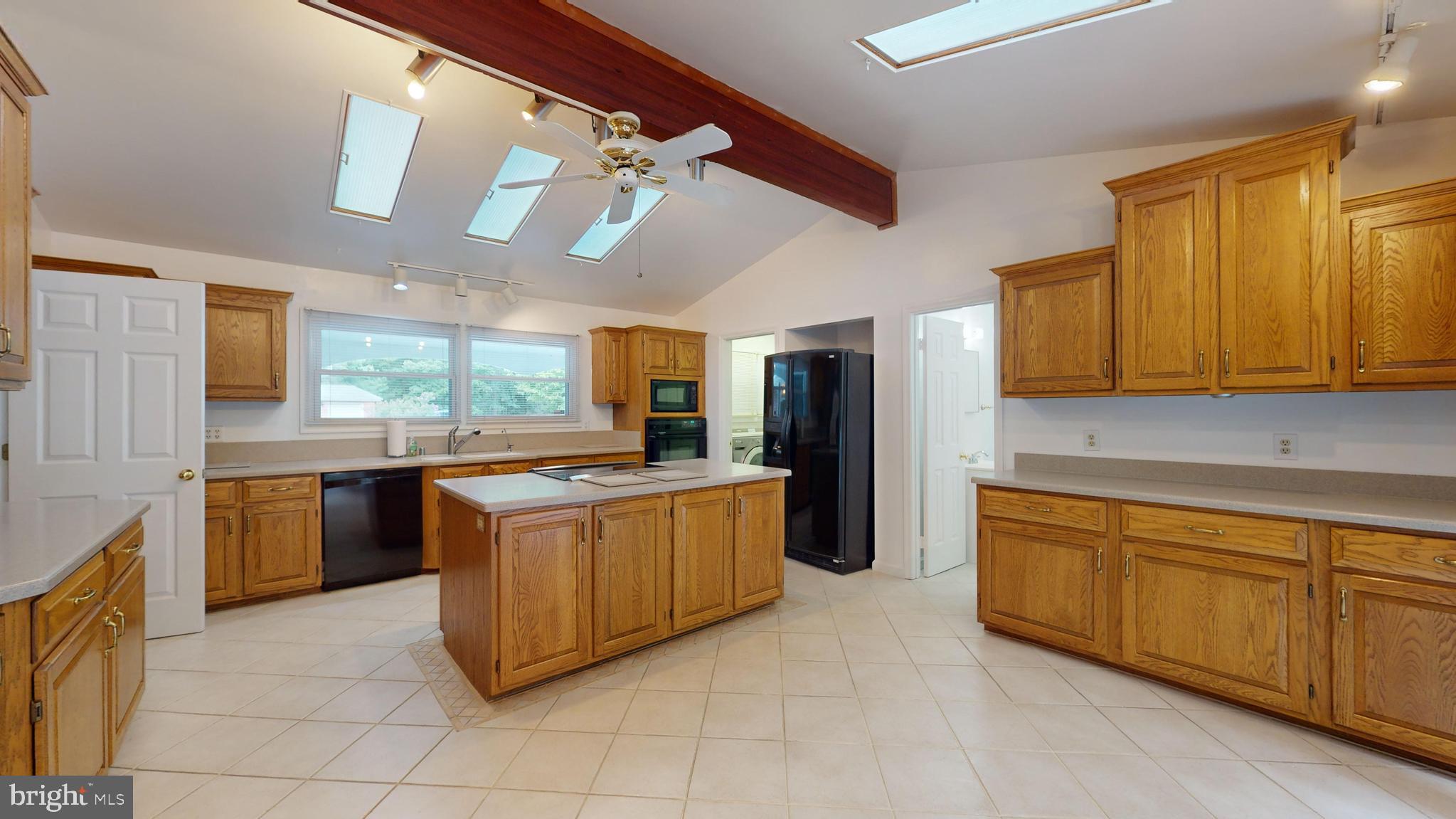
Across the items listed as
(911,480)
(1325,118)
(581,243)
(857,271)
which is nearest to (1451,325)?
(1325,118)

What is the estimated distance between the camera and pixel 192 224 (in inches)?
136

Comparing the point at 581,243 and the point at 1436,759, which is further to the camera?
the point at 581,243

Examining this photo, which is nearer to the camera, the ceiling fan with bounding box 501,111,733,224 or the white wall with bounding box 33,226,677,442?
the ceiling fan with bounding box 501,111,733,224

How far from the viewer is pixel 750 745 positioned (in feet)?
6.69

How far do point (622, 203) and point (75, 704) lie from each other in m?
2.43

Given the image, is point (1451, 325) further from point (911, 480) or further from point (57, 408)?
point (57, 408)

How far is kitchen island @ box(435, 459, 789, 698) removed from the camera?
2.33 m

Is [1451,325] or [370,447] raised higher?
[1451,325]

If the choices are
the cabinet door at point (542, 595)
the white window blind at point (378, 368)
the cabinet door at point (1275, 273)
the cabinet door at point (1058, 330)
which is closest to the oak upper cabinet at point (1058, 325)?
the cabinet door at point (1058, 330)

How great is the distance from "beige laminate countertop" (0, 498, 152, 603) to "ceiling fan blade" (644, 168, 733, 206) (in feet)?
6.90

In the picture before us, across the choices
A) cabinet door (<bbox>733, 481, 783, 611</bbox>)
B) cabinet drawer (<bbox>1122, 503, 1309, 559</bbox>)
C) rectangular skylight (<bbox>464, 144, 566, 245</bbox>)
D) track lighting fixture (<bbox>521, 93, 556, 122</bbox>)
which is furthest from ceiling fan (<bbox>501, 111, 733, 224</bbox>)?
cabinet drawer (<bbox>1122, 503, 1309, 559</bbox>)

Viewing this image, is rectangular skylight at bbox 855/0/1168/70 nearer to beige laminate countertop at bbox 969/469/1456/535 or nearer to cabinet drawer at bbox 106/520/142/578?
beige laminate countertop at bbox 969/469/1456/535

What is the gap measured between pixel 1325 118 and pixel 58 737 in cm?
486

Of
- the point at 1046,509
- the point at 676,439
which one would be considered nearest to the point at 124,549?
the point at 1046,509
